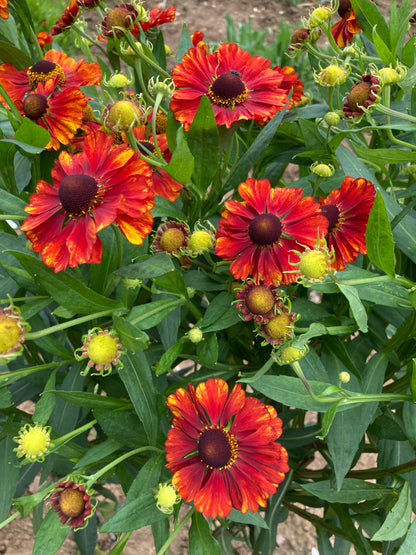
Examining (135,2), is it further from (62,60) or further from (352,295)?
(352,295)

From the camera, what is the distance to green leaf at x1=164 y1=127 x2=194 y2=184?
2.29 feet

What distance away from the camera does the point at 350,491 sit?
0.87 metres

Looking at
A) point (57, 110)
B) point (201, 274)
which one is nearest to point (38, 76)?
point (57, 110)

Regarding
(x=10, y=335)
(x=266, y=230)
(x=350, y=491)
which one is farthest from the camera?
(x=350, y=491)

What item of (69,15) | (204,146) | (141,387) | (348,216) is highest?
(69,15)

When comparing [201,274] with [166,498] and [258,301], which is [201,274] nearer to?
[258,301]

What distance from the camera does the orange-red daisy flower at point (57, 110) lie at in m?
0.82

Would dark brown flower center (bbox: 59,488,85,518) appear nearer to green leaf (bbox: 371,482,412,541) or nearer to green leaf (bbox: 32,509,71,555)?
green leaf (bbox: 32,509,71,555)

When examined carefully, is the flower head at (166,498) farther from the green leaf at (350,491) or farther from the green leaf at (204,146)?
the green leaf at (204,146)

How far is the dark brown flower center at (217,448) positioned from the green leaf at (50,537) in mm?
216

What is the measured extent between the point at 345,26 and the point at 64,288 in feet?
2.42

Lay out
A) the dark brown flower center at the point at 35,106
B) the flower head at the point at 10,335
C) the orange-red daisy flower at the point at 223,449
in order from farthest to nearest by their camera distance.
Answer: the dark brown flower center at the point at 35,106, the orange-red daisy flower at the point at 223,449, the flower head at the point at 10,335

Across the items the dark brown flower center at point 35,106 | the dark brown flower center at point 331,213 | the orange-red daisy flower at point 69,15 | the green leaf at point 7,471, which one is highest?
the orange-red daisy flower at point 69,15

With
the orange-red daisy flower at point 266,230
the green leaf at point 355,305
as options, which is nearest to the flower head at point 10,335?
the orange-red daisy flower at point 266,230
